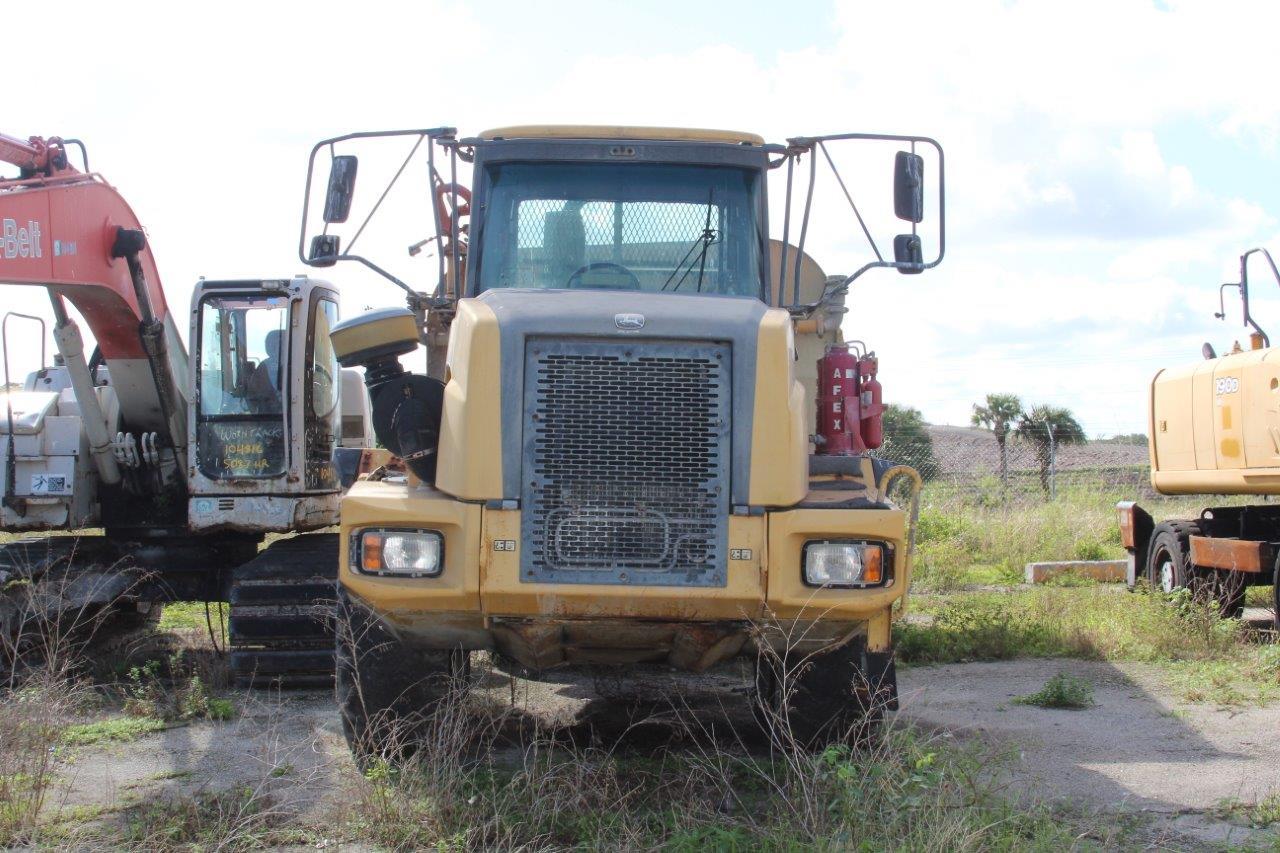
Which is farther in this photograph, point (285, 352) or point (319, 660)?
point (285, 352)

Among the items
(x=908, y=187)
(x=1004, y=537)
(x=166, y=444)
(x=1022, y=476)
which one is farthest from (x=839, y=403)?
(x=1022, y=476)

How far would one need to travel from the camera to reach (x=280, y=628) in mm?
8617

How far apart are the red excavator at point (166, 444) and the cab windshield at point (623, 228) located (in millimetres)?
2804

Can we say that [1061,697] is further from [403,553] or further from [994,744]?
[403,553]

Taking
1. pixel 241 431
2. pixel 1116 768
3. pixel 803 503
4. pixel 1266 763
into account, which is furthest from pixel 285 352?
pixel 1266 763

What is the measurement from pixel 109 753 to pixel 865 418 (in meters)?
4.37

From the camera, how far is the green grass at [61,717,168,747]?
7.16m

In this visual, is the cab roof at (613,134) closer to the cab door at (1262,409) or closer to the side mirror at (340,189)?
the side mirror at (340,189)

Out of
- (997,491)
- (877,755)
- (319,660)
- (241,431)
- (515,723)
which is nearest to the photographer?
(877,755)

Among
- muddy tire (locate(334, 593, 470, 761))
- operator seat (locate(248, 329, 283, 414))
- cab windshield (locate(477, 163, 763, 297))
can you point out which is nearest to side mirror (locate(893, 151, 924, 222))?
cab windshield (locate(477, 163, 763, 297))

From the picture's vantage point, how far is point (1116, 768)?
6566 mm

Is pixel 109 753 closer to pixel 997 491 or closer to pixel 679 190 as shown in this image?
pixel 679 190

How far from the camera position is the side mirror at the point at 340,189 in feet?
22.9

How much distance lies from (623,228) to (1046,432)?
20.7 m
